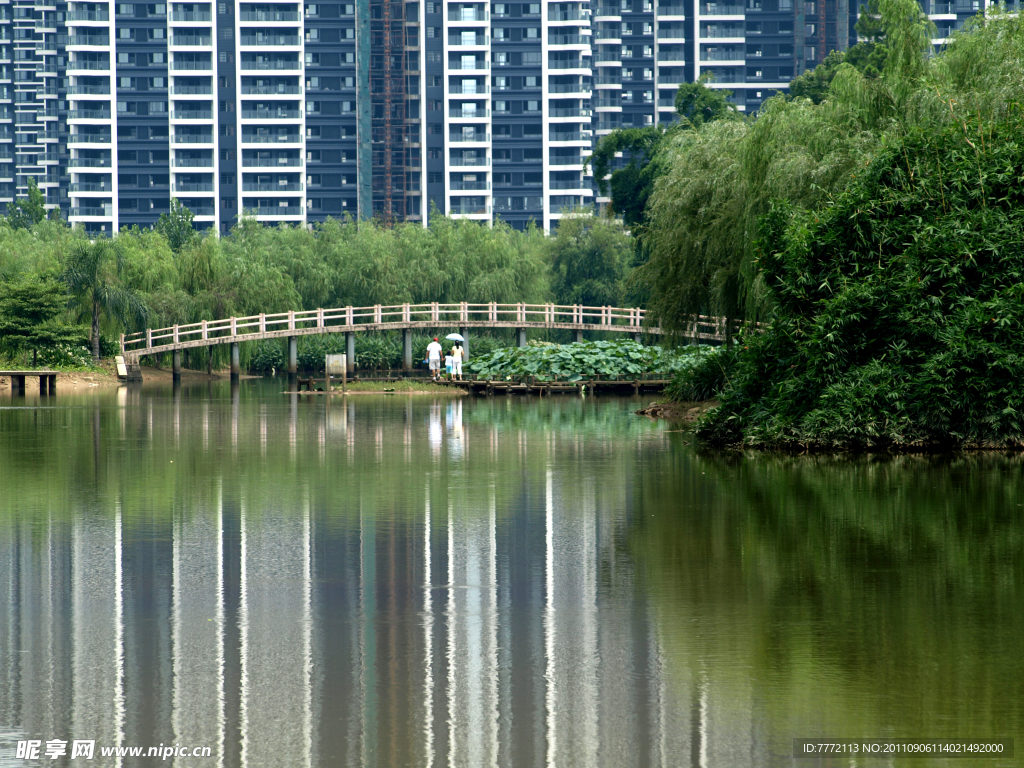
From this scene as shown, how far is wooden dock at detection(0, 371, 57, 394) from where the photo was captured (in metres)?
40.9

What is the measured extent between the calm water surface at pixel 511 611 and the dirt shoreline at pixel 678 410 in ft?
30.8

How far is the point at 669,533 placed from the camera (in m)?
11.8

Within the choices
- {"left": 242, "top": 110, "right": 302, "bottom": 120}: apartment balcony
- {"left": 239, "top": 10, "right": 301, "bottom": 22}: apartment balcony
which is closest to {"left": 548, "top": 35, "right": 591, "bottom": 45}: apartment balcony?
{"left": 239, "top": 10, "right": 301, "bottom": 22}: apartment balcony

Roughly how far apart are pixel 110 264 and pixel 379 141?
67924 millimetres

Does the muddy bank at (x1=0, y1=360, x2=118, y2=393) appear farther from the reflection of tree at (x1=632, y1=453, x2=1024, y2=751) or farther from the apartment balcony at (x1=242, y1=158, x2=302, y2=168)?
the apartment balcony at (x1=242, y1=158, x2=302, y2=168)

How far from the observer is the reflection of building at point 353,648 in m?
6.07

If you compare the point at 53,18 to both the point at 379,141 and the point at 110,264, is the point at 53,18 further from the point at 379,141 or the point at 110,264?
the point at 110,264

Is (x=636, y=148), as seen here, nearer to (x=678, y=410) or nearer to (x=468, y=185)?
(x=678, y=410)

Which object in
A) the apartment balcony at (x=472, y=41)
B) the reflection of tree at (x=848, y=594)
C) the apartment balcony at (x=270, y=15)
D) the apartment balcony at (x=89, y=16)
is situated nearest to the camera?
the reflection of tree at (x=848, y=594)

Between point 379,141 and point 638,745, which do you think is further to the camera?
point 379,141

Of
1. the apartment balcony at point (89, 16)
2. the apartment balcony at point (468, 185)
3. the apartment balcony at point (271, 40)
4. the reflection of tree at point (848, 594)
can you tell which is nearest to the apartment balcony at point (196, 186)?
the apartment balcony at point (271, 40)

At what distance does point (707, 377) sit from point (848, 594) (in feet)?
63.2

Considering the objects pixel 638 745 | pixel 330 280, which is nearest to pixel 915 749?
pixel 638 745

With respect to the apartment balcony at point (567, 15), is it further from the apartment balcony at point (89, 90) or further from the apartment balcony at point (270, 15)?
the apartment balcony at point (89, 90)
